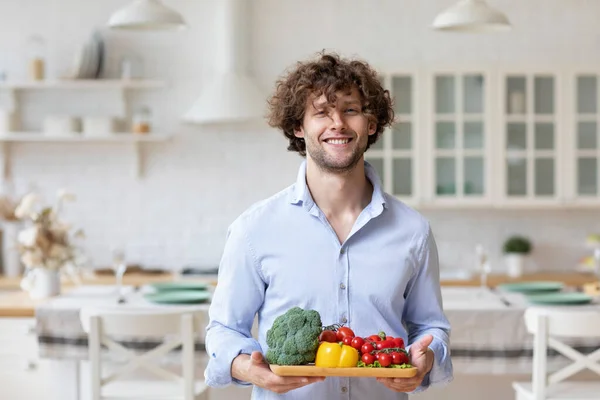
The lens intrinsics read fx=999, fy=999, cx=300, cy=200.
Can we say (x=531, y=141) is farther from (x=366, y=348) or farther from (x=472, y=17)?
(x=366, y=348)

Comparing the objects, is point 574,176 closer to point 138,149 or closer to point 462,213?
point 462,213

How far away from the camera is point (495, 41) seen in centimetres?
592

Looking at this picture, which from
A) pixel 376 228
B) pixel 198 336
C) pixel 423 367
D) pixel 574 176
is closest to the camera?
pixel 423 367

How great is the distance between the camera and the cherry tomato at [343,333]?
6.34ft

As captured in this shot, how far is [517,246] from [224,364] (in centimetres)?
410

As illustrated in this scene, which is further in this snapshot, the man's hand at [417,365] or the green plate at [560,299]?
the green plate at [560,299]

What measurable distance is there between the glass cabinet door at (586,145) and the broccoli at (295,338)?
414 cm

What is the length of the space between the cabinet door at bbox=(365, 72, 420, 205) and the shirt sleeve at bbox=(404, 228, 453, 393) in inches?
144

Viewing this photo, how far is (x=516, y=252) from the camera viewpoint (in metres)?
5.86

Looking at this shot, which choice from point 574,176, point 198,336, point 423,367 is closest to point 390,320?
point 423,367

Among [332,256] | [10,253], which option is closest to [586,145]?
[10,253]

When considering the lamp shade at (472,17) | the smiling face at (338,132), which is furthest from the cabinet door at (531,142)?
the smiling face at (338,132)

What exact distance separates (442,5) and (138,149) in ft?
6.56

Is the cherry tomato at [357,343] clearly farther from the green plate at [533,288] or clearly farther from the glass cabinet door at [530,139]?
the glass cabinet door at [530,139]
